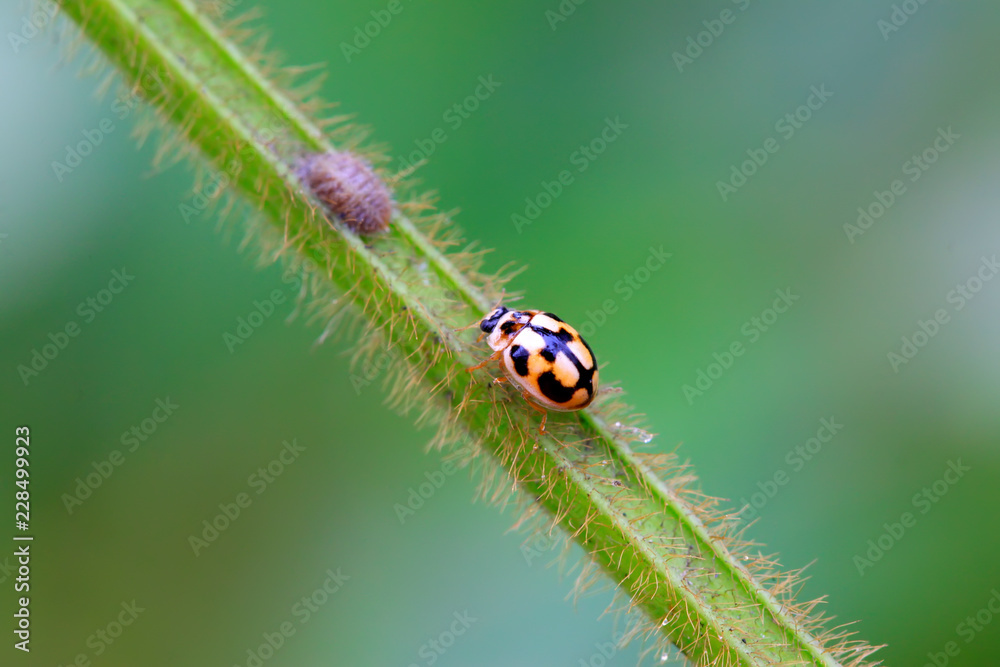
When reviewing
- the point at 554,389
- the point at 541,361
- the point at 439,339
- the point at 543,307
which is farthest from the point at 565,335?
the point at 543,307

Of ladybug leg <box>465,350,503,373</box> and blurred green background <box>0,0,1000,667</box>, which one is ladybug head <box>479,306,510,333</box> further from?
blurred green background <box>0,0,1000,667</box>

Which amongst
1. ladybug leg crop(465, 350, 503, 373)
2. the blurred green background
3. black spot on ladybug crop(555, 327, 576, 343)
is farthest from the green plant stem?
the blurred green background

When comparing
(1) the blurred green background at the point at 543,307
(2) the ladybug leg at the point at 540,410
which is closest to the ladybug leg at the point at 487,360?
(2) the ladybug leg at the point at 540,410

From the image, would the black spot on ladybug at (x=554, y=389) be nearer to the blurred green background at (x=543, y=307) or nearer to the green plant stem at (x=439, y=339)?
the green plant stem at (x=439, y=339)

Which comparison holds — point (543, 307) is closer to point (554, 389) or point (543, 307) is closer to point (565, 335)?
point (565, 335)

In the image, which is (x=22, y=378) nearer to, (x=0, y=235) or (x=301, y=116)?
(x=0, y=235)

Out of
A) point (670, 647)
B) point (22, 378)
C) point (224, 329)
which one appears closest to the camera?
point (670, 647)

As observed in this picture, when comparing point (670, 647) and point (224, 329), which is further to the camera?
point (224, 329)

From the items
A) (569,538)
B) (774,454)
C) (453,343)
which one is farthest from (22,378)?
(774,454)
